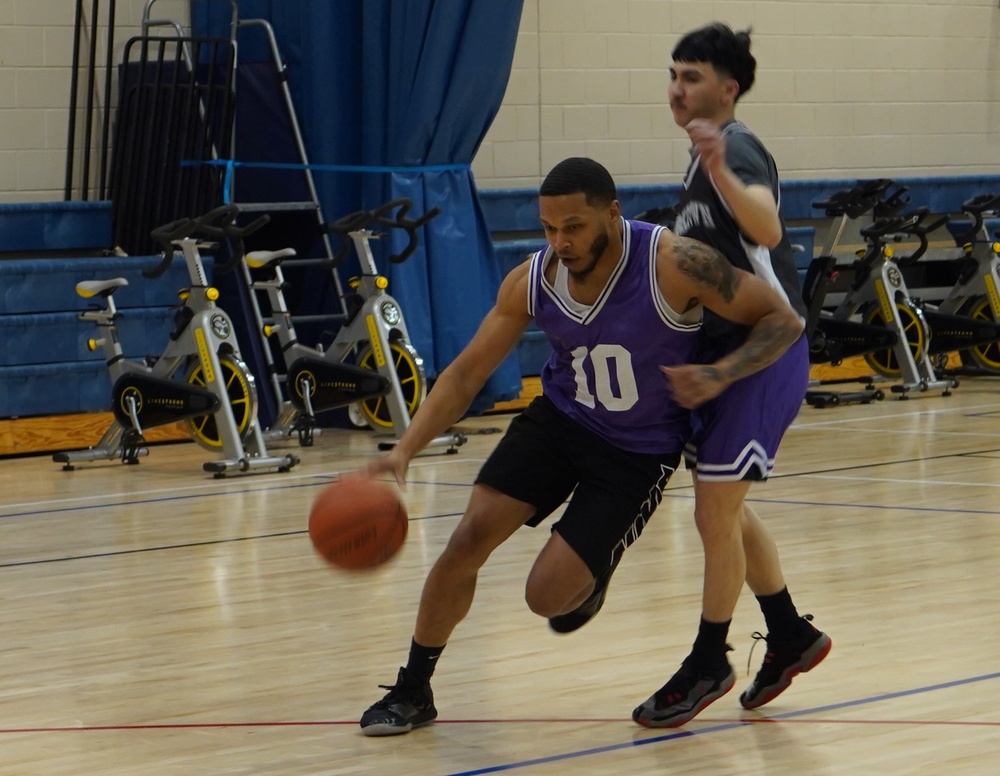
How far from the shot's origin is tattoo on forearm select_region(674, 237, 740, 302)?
3291 millimetres

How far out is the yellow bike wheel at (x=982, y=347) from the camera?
36.2 ft

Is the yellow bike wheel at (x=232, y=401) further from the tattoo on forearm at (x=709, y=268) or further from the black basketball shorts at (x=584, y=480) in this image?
the tattoo on forearm at (x=709, y=268)

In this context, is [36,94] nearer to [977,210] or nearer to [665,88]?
[665,88]

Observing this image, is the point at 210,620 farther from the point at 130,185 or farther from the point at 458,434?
→ the point at 130,185

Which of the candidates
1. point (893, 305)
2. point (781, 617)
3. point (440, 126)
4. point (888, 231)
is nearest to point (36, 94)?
point (440, 126)

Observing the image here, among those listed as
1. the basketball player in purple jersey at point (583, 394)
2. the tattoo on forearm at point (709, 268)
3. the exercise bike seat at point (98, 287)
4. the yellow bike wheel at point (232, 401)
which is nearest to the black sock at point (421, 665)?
the basketball player in purple jersey at point (583, 394)

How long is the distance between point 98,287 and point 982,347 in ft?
20.3

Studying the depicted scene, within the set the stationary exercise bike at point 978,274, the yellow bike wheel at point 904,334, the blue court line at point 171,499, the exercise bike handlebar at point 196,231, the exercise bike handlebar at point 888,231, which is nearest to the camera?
the blue court line at point 171,499

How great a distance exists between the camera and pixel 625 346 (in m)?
3.36

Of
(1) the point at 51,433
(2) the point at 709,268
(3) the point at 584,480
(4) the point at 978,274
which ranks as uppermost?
(2) the point at 709,268

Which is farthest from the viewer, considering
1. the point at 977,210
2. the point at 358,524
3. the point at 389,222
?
the point at 977,210

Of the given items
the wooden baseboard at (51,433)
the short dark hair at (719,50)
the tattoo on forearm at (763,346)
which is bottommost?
the wooden baseboard at (51,433)

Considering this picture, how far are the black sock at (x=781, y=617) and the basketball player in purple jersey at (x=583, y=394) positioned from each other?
38cm

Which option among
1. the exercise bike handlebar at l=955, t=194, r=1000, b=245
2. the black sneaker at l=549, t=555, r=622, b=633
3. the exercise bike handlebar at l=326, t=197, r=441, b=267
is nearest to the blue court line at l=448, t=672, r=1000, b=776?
the black sneaker at l=549, t=555, r=622, b=633
